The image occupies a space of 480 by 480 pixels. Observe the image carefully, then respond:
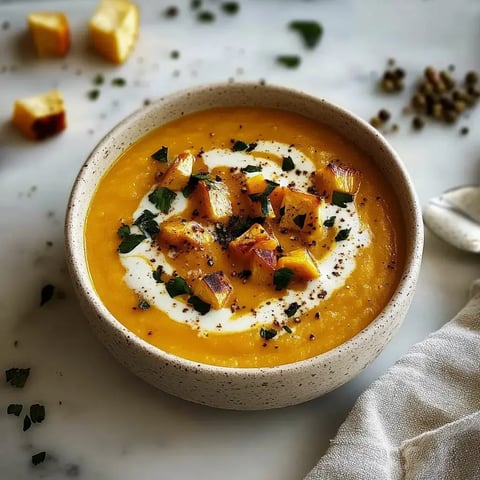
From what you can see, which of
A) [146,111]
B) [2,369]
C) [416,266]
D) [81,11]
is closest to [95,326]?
[2,369]

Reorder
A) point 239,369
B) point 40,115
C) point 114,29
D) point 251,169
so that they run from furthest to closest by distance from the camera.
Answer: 1. point 114,29
2. point 40,115
3. point 251,169
4. point 239,369

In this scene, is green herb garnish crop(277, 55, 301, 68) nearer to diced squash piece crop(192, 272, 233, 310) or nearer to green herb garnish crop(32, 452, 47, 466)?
diced squash piece crop(192, 272, 233, 310)

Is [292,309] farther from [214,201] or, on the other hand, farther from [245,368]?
[214,201]

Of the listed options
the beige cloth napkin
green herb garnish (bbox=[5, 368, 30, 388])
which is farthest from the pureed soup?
green herb garnish (bbox=[5, 368, 30, 388])

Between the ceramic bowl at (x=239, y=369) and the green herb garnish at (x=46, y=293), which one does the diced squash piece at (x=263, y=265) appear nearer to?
the ceramic bowl at (x=239, y=369)

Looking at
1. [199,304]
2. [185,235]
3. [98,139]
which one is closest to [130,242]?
[185,235]
